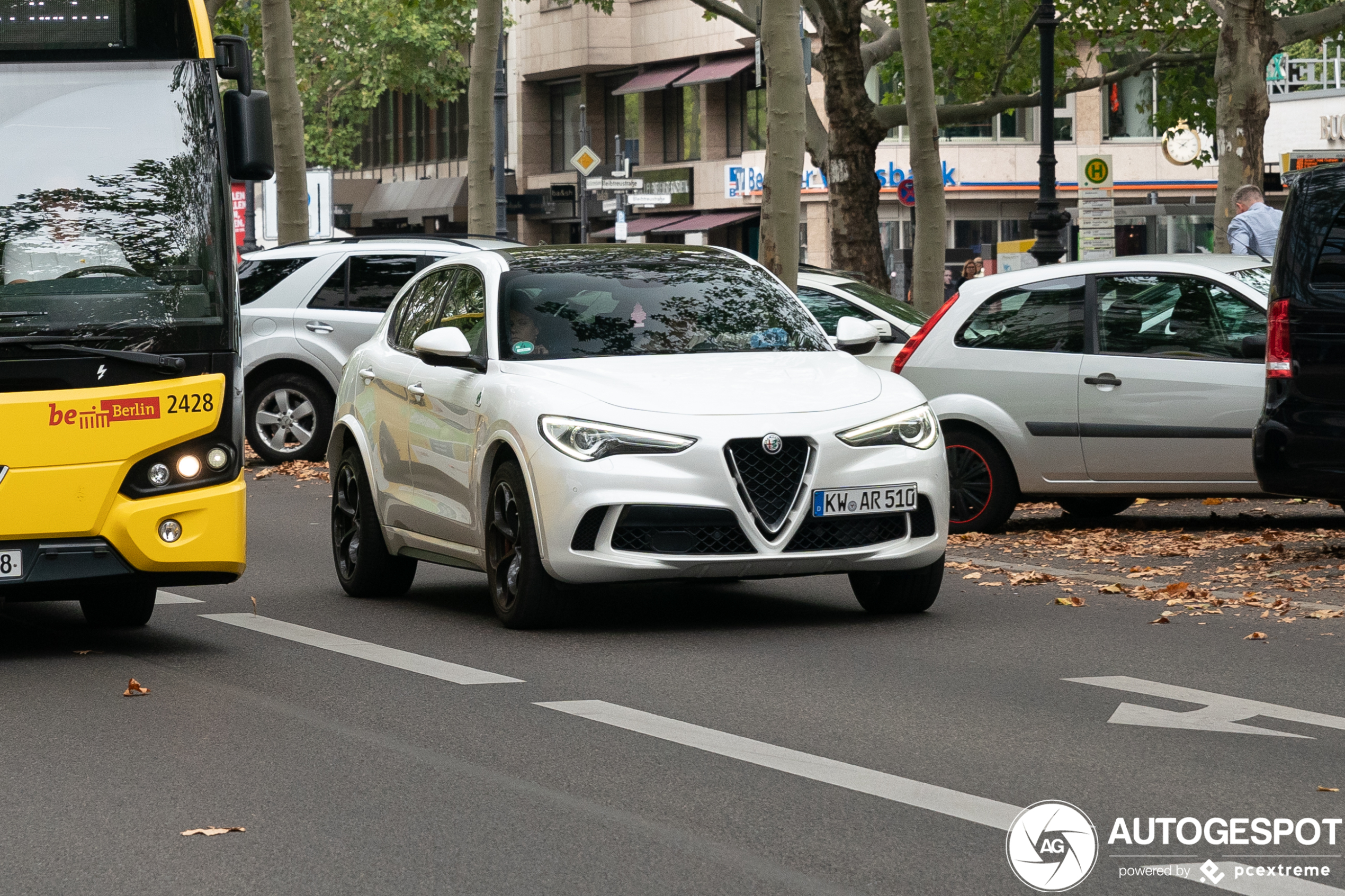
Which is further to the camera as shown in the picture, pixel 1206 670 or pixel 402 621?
pixel 402 621

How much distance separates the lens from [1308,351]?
10.8 metres

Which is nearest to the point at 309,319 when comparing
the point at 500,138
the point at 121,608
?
the point at 121,608

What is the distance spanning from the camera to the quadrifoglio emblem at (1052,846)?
5.08 metres

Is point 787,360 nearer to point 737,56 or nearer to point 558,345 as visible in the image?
point 558,345

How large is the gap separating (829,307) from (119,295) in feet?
33.2

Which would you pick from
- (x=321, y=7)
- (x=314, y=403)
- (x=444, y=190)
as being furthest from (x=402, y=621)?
(x=444, y=190)

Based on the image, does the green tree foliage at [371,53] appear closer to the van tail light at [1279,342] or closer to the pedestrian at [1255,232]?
the pedestrian at [1255,232]

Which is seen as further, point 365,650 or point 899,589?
point 899,589

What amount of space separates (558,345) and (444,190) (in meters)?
58.7

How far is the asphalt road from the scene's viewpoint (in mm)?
5266

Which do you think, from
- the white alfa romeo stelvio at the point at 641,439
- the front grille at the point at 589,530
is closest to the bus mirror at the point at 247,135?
the white alfa romeo stelvio at the point at 641,439

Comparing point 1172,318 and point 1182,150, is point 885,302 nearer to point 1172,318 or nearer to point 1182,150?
point 1172,318

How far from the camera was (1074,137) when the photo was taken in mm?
54375

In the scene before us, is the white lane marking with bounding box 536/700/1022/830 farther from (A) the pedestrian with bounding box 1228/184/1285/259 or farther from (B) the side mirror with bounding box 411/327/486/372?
(A) the pedestrian with bounding box 1228/184/1285/259
